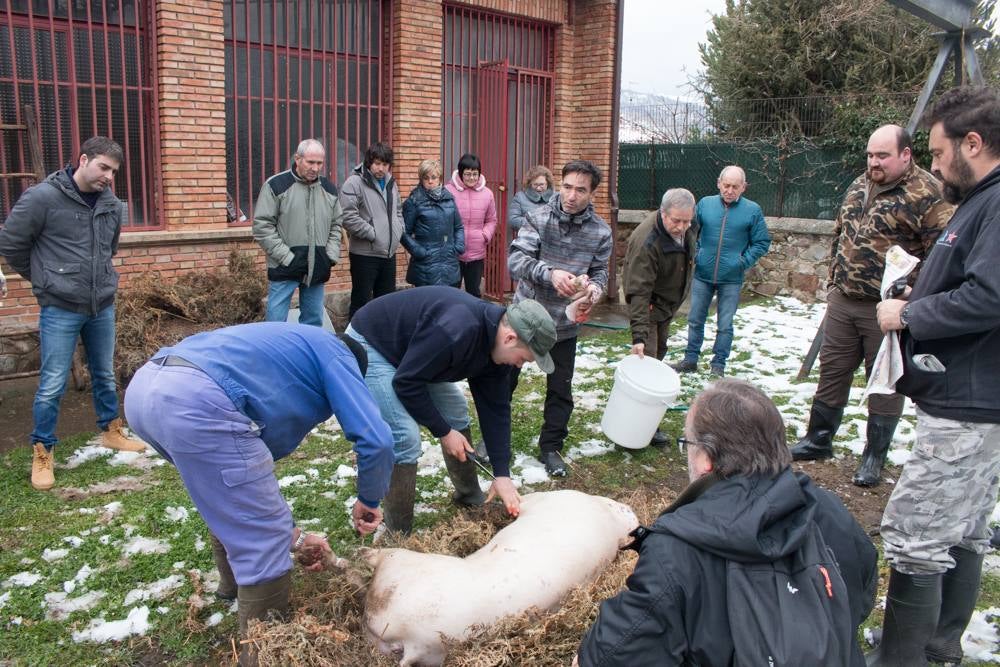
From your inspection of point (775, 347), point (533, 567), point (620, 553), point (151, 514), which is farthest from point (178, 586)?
point (775, 347)

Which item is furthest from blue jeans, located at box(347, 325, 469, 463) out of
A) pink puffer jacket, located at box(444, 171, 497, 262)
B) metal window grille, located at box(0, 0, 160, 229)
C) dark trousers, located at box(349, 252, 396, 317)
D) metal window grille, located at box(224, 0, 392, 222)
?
metal window grille, located at box(224, 0, 392, 222)

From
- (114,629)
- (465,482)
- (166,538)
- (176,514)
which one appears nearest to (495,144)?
(465,482)

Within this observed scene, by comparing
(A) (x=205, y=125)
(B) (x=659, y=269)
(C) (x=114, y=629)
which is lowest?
(C) (x=114, y=629)

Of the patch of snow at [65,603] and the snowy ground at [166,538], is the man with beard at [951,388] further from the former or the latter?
the patch of snow at [65,603]

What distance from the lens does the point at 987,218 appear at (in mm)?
2762

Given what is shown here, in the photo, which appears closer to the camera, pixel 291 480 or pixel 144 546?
pixel 144 546

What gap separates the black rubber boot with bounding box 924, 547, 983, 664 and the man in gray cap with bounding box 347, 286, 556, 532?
1717mm

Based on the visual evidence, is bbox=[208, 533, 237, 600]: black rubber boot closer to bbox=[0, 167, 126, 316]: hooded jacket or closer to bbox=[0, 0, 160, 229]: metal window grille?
bbox=[0, 167, 126, 316]: hooded jacket

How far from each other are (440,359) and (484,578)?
0.90 m

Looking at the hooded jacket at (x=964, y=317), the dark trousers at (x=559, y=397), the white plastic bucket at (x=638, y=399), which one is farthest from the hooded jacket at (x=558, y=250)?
the hooded jacket at (x=964, y=317)

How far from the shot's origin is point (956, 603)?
3.15 meters

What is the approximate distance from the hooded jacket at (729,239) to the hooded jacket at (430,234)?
90.3 inches

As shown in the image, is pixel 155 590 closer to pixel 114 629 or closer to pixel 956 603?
pixel 114 629

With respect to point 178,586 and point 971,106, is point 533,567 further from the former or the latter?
point 971,106
